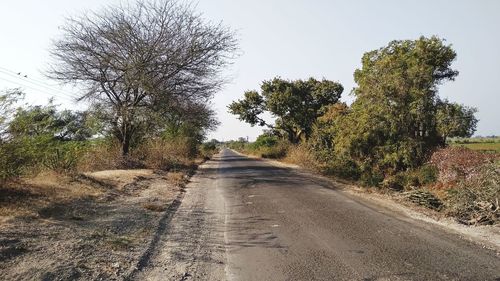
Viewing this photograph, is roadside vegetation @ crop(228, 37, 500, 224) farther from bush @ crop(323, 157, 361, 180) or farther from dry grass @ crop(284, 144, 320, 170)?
dry grass @ crop(284, 144, 320, 170)

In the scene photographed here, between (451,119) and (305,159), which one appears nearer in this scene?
(451,119)

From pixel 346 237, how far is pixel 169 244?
320 cm

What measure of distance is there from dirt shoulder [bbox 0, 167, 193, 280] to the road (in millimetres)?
491

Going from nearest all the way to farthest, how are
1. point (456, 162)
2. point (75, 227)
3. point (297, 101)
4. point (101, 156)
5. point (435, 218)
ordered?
point (75, 227) → point (435, 218) → point (456, 162) → point (101, 156) → point (297, 101)

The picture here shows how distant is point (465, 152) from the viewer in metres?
15.5

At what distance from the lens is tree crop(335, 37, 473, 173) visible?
60.1 ft

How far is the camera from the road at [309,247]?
571 centimetres

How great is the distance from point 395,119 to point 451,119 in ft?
7.91

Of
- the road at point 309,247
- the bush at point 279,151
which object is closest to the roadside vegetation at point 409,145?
the road at point 309,247

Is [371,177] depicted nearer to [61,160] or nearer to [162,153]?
[61,160]

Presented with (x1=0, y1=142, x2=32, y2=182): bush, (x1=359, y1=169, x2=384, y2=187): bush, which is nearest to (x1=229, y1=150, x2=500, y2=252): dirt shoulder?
(x1=359, y1=169, x2=384, y2=187): bush

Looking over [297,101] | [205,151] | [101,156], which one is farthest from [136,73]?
[205,151]

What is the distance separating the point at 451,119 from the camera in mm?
18344

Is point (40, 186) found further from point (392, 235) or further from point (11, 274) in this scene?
point (392, 235)
